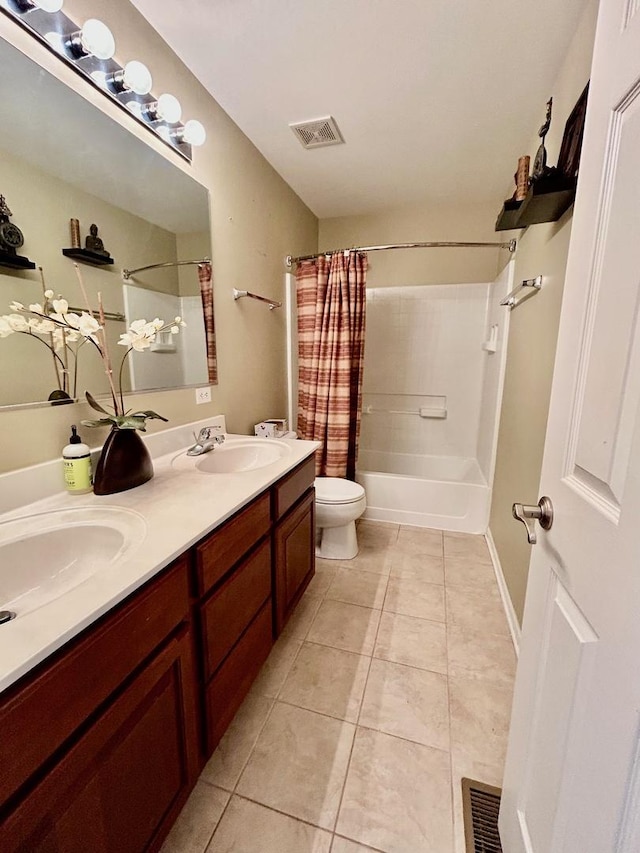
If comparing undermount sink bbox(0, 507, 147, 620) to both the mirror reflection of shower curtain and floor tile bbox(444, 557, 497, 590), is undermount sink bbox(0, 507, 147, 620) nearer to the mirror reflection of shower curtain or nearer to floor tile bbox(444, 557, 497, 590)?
the mirror reflection of shower curtain

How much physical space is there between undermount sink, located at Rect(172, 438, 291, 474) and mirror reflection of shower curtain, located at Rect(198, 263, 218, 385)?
1.23 feet

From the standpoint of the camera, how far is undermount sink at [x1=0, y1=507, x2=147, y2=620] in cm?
76

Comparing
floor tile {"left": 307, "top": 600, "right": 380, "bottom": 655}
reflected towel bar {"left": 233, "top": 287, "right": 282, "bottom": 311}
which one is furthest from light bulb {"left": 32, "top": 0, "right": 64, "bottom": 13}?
floor tile {"left": 307, "top": 600, "right": 380, "bottom": 655}

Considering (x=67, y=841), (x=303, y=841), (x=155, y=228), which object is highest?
(x=155, y=228)

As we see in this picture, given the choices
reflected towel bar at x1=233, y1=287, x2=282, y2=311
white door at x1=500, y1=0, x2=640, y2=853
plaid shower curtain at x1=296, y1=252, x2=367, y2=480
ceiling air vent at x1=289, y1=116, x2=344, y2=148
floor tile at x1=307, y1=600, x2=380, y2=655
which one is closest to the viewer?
white door at x1=500, y1=0, x2=640, y2=853

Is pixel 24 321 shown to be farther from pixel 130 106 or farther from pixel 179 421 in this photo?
pixel 130 106

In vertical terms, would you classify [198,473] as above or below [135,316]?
below

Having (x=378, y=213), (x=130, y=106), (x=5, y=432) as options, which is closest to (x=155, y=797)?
(x=5, y=432)

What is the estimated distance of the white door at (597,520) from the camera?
17.7 inches

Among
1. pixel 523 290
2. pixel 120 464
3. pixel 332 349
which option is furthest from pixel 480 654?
pixel 332 349

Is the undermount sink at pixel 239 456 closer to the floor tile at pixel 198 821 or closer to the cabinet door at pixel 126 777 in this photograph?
the cabinet door at pixel 126 777

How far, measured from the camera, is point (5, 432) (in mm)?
950

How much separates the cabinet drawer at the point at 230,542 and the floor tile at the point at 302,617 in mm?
688

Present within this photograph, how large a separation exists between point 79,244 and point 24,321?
0.34 metres
